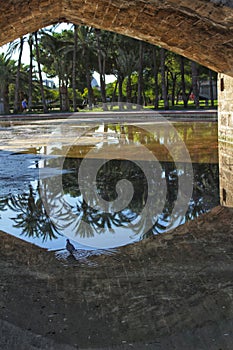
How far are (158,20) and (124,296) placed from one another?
5.46m

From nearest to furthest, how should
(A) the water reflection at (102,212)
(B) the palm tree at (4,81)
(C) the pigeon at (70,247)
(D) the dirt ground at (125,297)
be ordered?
(D) the dirt ground at (125,297), (C) the pigeon at (70,247), (A) the water reflection at (102,212), (B) the palm tree at (4,81)

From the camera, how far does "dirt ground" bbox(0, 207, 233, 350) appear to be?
2.83m

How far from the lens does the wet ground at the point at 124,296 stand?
111 inches

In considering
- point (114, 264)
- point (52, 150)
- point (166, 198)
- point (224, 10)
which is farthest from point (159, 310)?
point (52, 150)

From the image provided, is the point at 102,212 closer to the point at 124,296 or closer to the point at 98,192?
the point at 98,192

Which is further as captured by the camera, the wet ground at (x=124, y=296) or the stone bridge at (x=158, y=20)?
the stone bridge at (x=158, y=20)

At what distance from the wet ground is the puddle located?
33 centimetres

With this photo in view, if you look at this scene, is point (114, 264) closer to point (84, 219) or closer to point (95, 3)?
point (84, 219)

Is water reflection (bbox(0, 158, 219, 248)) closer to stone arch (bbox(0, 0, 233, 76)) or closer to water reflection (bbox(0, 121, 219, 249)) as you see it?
water reflection (bbox(0, 121, 219, 249))

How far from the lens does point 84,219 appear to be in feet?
18.0

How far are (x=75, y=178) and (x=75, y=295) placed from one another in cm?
465

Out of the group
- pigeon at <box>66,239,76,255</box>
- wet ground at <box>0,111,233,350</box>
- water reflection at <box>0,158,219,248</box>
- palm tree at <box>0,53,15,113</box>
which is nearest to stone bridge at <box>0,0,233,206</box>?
water reflection at <box>0,158,219,248</box>

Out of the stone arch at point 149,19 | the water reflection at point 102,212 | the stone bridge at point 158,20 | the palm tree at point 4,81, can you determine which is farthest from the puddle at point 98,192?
the palm tree at point 4,81

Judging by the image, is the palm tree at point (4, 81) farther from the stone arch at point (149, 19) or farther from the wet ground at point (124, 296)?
the wet ground at point (124, 296)
